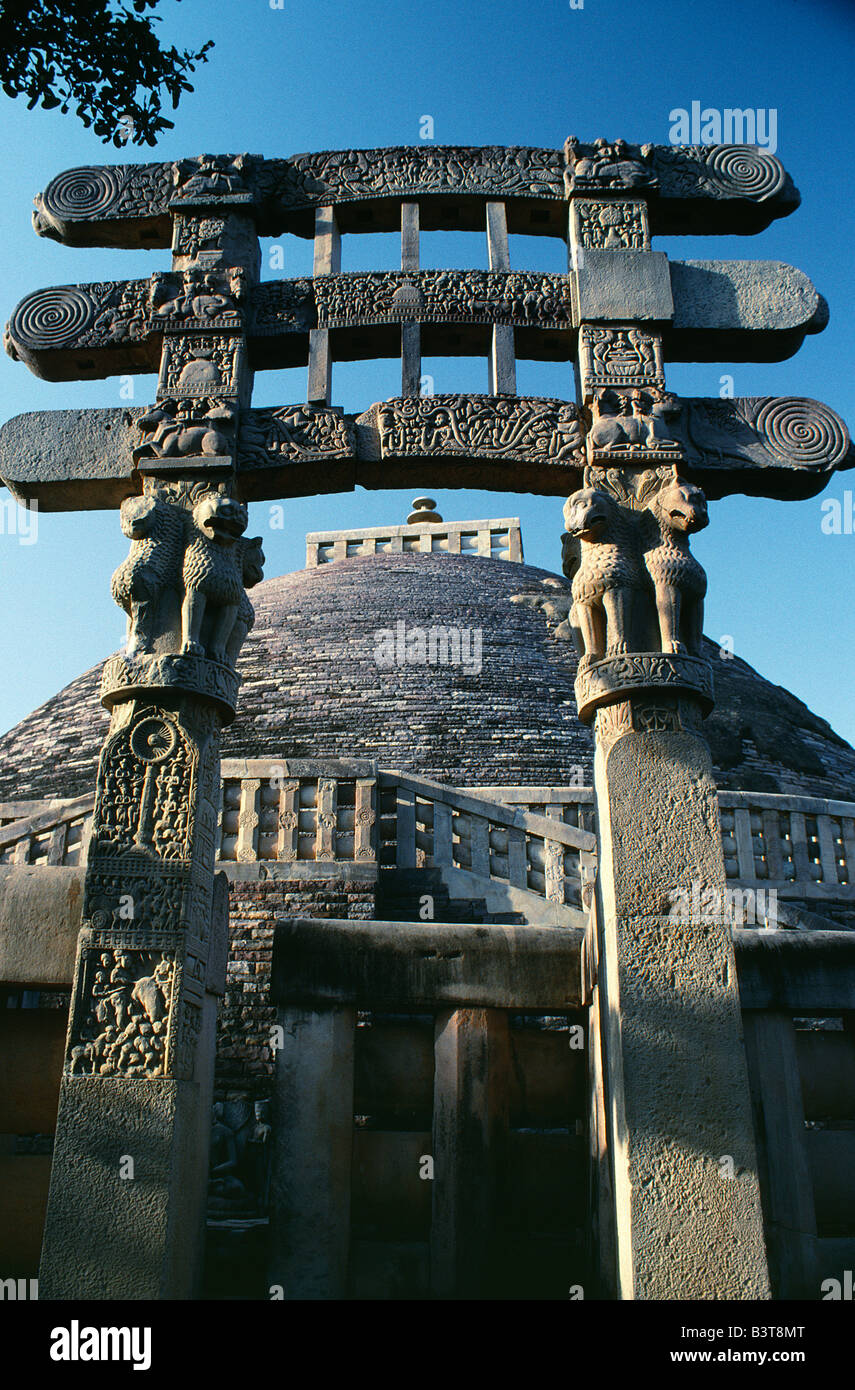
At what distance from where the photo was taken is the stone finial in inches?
1183

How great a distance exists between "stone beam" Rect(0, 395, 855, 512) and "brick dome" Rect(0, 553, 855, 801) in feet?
30.6

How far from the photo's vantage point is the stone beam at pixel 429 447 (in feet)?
21.6

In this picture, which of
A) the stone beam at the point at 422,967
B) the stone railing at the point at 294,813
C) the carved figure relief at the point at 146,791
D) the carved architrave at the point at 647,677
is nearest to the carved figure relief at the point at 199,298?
the carved figure relief at the point at 146,791

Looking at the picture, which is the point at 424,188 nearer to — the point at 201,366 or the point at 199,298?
the point at 199,298

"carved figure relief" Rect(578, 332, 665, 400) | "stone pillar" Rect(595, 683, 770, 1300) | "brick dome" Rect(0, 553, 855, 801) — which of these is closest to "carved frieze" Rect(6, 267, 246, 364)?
"carved figure relief" Rect(578, 332, 665, 400)

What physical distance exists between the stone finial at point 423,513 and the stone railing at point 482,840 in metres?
20.5

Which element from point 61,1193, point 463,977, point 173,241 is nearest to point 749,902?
point 463,977

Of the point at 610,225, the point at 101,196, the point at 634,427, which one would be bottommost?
the point at 634,427

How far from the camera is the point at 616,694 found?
5.64 metres

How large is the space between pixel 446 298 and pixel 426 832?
532 cm

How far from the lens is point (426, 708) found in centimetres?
1831

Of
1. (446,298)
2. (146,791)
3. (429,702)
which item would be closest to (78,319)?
(446,298)
